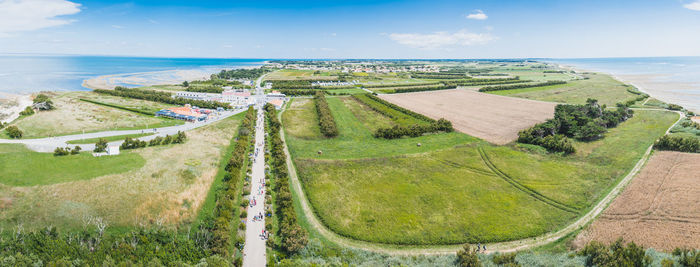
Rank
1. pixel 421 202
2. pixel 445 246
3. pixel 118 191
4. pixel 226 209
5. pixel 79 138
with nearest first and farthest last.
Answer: pixel 445 246
pixel 226 209
pixel 118 191
pixel 421 202
pixel 79 138

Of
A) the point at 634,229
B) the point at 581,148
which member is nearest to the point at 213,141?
the point at 634,229

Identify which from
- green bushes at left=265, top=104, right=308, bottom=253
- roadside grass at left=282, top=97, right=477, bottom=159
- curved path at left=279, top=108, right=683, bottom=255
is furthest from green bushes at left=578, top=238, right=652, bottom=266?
roadside grass at left=282, top=97, right=477, bottom=159

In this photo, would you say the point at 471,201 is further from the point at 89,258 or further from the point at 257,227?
the point at 89,258

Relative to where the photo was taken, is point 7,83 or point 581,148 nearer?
point 581,148

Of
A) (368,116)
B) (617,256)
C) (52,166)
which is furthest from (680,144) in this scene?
(52,166)

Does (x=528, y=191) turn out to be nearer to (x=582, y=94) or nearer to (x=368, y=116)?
(x=368, y=116)

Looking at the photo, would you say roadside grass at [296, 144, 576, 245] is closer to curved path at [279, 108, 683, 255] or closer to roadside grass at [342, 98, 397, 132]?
curved path at [279, 108, 683, 255]

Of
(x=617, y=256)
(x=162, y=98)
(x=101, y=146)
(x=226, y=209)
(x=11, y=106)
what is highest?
(x=162, y=98)
